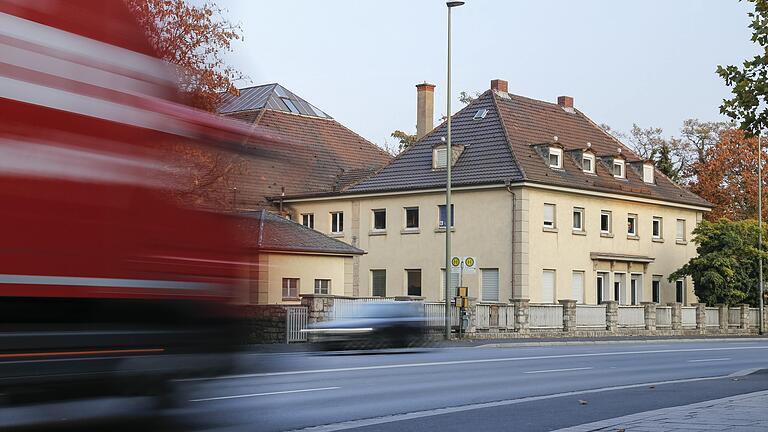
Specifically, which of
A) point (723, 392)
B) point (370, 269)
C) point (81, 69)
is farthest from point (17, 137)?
point (370, 269)

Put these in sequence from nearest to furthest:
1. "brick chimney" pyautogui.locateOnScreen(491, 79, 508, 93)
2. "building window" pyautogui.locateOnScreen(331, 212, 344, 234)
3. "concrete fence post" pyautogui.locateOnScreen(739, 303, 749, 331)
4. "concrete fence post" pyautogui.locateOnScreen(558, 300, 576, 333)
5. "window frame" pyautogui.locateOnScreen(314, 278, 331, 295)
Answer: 1. "window frame" pyautogui.locateOnScreen(314, 278, 331, 295)
2. "concrete fence post" pyautogui.locateOnScreen(558, 300, 576, 333)
3. "concrete fence post" pyautogui.locateOnScreen(739, 303, 749, 331)
4. "building window" pyautogui.locateOnScreen(331, 212, 344, 234)
5. "brick chimney" pyautogui.locateOnScreen(491, 79, 508, 93)

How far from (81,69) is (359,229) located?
48.0 meters

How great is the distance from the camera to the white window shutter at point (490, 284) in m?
49.5

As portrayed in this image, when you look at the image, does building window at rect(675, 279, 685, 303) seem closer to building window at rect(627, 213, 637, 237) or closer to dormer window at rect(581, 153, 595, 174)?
building window at rect(627, 213, 637, 237)

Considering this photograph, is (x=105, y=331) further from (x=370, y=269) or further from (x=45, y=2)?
(x=370, y=269)

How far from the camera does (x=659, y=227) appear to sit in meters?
57.0

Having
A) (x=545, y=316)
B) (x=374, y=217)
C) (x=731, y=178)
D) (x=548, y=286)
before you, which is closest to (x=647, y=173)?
(x=548, y=286)

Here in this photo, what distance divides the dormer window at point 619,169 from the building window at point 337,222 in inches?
522

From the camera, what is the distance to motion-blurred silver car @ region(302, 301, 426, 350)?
28.5m

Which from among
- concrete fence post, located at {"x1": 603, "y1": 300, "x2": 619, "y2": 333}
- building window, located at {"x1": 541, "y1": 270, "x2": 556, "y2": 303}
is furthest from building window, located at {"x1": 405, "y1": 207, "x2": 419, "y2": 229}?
concrete fence post, located at {"x1": 603, "y1": 300, "x2": 619, "y2": 333}

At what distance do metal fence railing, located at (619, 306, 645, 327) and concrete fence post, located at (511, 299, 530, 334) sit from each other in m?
7.15

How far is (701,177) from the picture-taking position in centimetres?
7638

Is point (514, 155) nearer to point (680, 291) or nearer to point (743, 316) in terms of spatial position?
point (680, 291)

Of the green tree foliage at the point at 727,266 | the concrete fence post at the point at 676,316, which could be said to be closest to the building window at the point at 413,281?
the concrete fence post at the point at 676,316
